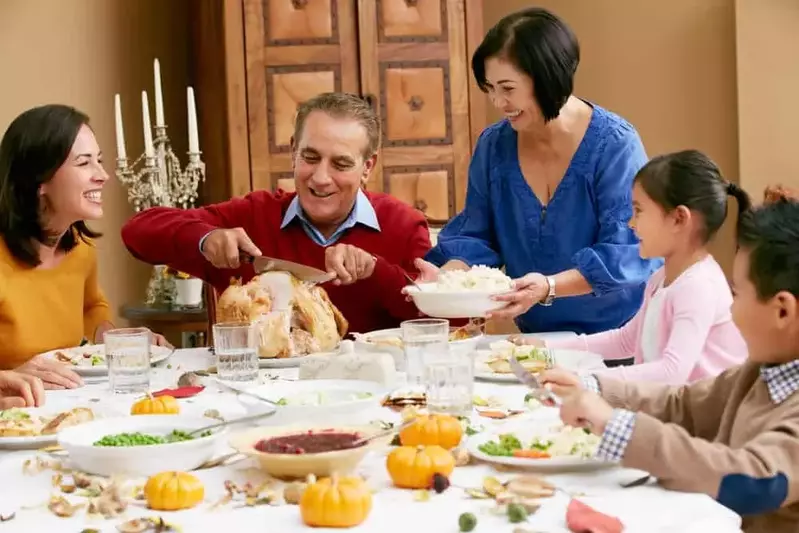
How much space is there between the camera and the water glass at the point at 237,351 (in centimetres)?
201

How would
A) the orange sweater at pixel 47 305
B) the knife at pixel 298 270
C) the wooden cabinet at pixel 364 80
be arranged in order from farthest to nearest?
the wooden cabinet at pixel 364 80, the orange sweater at pixel 47 305, the knife at pixel 298 270

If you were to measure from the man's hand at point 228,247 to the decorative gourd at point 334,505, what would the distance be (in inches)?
51.9

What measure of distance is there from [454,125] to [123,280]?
160 cm

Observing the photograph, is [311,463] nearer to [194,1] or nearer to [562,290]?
[562,290]

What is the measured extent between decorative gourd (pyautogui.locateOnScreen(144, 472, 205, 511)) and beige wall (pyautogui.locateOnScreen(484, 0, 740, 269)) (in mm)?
3804

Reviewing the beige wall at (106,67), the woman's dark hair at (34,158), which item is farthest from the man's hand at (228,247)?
the beige wall at (106,67)

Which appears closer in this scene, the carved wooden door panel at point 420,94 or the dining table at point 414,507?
the dining table at point 414,507

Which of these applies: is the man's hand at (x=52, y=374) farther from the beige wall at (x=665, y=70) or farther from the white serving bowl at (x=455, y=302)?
the beige wall at (x=665, y=70)

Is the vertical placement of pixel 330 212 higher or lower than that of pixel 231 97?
lower

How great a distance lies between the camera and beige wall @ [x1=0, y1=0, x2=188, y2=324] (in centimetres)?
438

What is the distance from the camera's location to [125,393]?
1981 mm

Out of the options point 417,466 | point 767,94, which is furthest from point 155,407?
point 767,94

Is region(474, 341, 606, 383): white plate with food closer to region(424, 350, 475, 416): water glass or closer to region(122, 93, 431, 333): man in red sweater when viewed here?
region(424, 350, 475, 416): water glass

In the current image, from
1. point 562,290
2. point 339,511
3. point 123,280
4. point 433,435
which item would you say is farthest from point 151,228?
point 123,280
